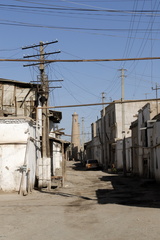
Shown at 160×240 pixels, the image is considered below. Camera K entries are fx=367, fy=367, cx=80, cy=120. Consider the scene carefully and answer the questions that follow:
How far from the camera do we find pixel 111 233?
902 centimetres

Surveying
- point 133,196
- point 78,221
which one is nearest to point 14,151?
point 133,196

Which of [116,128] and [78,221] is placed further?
[116,128]

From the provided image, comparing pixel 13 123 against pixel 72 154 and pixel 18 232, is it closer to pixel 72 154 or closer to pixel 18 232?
pixel 18 232

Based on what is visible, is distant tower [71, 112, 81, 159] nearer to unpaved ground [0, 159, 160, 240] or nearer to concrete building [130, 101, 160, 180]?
concrete building [130, 101, 160, 180]

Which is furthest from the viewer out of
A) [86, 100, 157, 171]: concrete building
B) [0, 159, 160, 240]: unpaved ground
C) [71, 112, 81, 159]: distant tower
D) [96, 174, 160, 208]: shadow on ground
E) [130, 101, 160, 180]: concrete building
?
[71, 112, 81, 159]: distant tower

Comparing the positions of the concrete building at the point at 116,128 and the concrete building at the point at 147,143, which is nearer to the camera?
the concrete building at the point at 147,143

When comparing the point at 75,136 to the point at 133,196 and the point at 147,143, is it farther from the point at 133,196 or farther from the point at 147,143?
the point at 133,196

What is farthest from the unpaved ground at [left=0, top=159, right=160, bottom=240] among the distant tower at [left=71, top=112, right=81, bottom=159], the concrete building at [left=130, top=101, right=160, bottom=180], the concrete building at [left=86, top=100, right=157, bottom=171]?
the distant tower at [left=71, top=112, right=81, bottom=159]

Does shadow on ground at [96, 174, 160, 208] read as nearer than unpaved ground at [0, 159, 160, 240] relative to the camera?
No

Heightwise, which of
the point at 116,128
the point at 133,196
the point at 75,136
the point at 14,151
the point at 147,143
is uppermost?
the point at 75,136

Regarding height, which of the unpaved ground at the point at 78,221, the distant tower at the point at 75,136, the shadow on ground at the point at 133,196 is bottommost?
the shadow on ground at the point at 133,196

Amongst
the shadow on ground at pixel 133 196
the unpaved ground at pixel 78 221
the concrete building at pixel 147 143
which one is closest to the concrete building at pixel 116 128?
the concrete building at pixel 147 143

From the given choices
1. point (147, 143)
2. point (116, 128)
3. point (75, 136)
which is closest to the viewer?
point (147, 143)

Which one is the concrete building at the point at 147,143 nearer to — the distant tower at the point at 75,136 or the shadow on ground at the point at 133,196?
the shadow on ground at the point at 133,196
